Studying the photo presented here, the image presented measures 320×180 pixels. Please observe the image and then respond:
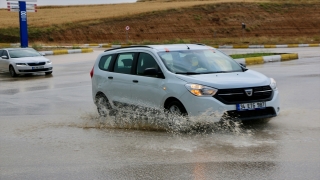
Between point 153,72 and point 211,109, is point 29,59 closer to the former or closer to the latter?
point 153,72

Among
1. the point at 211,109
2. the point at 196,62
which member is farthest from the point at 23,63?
the point at 211,109

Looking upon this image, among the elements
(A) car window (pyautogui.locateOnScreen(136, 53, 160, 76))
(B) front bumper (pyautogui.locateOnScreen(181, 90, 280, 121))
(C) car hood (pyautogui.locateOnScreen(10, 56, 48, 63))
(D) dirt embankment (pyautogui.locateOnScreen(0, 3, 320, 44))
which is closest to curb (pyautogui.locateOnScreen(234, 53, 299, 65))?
(C) car hood (pyautogui.locateOnScreen(10, 56, 48, 63))

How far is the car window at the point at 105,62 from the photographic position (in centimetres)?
1074

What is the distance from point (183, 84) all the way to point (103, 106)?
2398 mm

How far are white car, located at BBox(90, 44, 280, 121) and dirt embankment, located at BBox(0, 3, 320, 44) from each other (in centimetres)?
5878

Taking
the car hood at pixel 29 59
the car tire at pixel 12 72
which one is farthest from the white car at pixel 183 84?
the car tire at pixel 12 72

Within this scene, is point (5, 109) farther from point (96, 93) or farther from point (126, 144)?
point (126, 144)

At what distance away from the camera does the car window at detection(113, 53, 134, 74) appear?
33.0ft

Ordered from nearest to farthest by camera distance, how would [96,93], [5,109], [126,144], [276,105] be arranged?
[126,144] < [276,105] < [96,93] < [5,109]

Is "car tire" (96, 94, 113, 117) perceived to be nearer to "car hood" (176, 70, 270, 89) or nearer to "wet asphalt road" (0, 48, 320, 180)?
"wet asphalt road" (0, 48, 320, 180)

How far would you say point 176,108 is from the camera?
8914 millimetres

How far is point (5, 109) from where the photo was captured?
476 inches

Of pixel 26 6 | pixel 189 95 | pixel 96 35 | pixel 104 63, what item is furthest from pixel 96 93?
pixel 96 35

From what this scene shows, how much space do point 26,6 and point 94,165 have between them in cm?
3323
